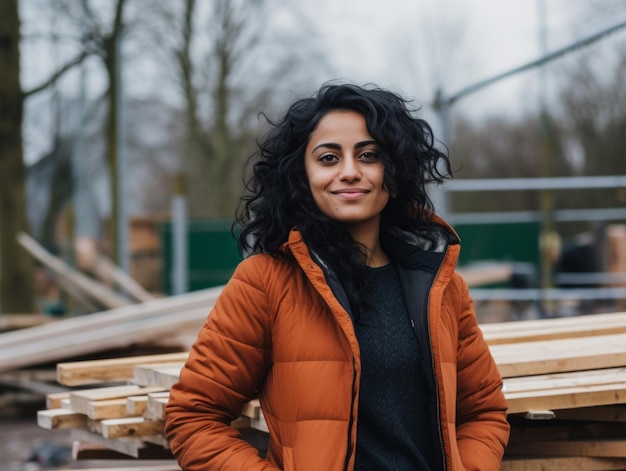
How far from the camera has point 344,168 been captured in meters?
2.30

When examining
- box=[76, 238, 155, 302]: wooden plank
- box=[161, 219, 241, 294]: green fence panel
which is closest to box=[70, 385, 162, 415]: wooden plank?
box=[76, 238, 155, 302]: wooden plank

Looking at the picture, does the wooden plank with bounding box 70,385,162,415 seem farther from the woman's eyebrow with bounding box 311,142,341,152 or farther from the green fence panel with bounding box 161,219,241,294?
the green fence panel with bounding box 161,219,241,294

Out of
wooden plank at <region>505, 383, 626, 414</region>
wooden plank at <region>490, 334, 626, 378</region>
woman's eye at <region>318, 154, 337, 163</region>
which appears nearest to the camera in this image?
woman's eye at <region>318, 154, 337, 163</region>

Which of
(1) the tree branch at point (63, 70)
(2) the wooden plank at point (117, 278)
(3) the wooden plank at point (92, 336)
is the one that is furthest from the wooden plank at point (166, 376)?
(1) the tree branch at point (63, 70)

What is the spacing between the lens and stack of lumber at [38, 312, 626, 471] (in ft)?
9.03

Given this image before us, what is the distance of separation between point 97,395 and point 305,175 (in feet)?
3.98

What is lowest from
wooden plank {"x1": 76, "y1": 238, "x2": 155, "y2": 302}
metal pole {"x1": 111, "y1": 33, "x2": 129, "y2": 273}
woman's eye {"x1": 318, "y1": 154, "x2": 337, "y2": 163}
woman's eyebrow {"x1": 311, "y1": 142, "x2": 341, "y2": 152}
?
wooden plank {"x1": 76, "y1": 238, "x2": 155, "y2": 302}

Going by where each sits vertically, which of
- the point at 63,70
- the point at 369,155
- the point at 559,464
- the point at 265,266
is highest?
the point at 63,70

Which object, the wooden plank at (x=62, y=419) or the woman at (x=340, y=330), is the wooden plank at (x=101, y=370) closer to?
the wooden plank at (x=62, y=419)

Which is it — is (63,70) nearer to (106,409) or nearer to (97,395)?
(97,395)

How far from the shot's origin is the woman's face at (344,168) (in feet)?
7.61

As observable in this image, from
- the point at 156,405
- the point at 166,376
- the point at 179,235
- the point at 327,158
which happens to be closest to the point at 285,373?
the point at 327,158

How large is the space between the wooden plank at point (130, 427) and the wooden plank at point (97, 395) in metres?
0.12

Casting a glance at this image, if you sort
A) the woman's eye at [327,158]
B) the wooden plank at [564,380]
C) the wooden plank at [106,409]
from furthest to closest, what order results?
the wooden plank at [106,409]
the wooden plank at [564,380]
the woman's eye at [327,158]
